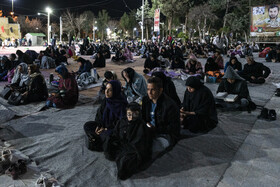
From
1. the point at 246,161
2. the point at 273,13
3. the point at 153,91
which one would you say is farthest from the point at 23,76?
the point at 273,13

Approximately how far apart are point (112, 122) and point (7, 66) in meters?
6.34

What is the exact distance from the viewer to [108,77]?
17.0 feet

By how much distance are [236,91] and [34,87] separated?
4.19 meters

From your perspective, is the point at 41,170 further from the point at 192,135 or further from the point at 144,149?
the point at 192,135

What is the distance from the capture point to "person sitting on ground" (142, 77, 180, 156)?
3229mm

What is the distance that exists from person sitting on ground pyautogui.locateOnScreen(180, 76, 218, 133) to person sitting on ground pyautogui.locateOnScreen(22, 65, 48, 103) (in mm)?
3305

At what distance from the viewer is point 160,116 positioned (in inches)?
130

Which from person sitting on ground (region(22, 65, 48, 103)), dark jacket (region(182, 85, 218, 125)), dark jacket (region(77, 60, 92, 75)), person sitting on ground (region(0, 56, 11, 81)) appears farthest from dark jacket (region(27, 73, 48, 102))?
dark jacket (region(182, 85, 218, 125))

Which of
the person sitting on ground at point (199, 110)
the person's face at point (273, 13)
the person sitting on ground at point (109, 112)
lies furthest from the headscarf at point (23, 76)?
the person's face at point (273, 13)

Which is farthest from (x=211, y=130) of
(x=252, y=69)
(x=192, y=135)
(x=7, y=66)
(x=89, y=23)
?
(x=89, y=23)

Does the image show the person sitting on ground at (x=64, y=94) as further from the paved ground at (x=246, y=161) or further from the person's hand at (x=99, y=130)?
the person's hand at (x=99, y=130)

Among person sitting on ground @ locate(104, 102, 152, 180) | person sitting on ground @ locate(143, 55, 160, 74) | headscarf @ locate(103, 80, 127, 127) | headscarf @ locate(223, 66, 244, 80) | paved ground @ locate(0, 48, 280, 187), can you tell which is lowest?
paved ground @ locate(0, 48, 280, 187)

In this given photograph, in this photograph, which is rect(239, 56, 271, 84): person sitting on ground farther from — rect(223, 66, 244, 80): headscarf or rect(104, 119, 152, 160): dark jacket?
rect(104, 119, 152, 160): dark jacket

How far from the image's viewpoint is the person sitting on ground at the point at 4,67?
26.7 ft
